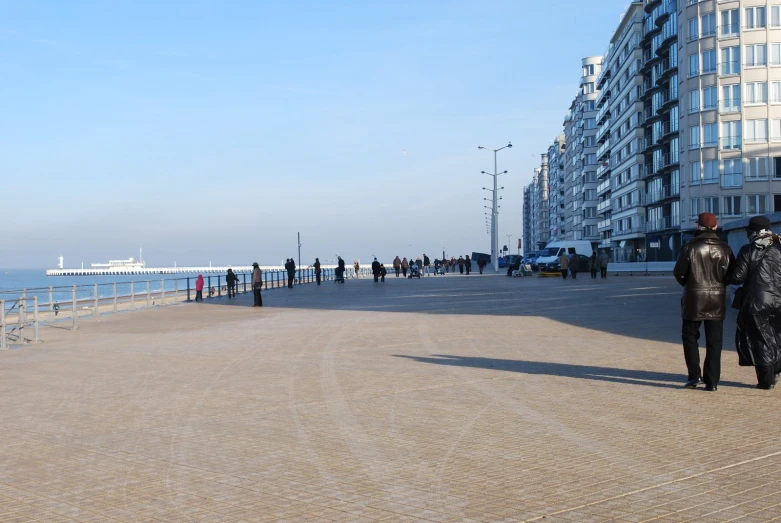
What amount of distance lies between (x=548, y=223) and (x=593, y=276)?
15129 centimetres

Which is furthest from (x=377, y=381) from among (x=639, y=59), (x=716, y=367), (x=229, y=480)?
(x=639, y=59)

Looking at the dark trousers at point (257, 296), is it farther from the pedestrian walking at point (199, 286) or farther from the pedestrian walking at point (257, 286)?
the pedestrian walking at point (199, 286)

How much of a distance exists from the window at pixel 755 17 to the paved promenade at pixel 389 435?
190 ft

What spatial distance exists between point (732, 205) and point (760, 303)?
61333 millimetres

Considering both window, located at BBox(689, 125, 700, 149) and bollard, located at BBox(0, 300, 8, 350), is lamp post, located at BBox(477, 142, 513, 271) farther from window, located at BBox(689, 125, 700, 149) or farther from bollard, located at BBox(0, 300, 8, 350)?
bollard, located at BBox(0, 300, 8, 350)

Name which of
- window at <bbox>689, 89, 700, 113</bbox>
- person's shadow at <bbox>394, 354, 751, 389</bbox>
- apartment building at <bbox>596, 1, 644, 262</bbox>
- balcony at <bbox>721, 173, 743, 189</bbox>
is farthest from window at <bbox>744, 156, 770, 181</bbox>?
person's shadow at <bbox>394, 354, 751, 389</bbox>

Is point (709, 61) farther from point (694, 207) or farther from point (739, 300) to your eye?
point (739, 300)

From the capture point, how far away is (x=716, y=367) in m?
8.59

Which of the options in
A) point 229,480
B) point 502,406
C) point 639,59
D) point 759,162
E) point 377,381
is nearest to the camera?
point 229,480

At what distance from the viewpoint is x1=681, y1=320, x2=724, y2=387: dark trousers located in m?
8.53

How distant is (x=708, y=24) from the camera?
65.9 metres

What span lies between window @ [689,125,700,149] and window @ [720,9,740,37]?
284 inches

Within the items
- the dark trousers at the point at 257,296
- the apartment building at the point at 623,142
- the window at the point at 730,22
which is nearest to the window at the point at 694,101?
the window at the point at 730,22

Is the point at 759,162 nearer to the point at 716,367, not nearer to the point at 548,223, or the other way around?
the point at 716,367
